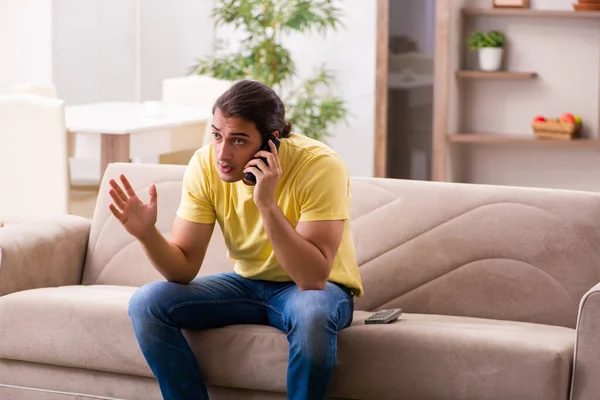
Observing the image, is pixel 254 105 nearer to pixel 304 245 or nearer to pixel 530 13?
pixel 304 245

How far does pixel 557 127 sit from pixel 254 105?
364 cm

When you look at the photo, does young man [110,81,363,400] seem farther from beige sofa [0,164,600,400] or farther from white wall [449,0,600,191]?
white wall [449,0,600,191]

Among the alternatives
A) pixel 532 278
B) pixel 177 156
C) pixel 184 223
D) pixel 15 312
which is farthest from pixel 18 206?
pixel 532 278

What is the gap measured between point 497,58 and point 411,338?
367cm

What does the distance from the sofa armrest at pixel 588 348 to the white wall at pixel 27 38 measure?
468 centimetres

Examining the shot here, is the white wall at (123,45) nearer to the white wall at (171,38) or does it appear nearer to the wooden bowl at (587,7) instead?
the white wall at (171,38)

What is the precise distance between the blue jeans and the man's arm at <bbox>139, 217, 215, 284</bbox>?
3cm

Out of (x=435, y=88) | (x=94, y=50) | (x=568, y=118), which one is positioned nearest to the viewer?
(x=568, y=118)

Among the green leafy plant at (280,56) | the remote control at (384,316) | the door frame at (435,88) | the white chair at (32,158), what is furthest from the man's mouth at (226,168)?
the green leafy plant at (280,56)

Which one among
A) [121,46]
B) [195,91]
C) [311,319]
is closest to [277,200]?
[311,319]

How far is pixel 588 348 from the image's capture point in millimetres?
2354

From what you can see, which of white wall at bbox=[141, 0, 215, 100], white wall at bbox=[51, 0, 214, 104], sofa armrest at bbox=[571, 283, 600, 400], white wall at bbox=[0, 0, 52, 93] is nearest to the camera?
sofa armrest at bbox=[571, 283, 600, 400]

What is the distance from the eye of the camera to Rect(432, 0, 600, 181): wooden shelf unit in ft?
18.9

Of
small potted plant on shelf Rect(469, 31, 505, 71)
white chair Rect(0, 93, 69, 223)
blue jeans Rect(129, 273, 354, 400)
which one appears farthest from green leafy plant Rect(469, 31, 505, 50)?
blue jeans Rect(129, 273, 354, 400)
